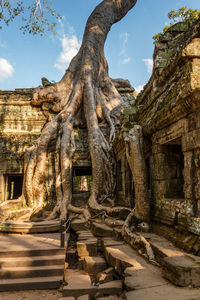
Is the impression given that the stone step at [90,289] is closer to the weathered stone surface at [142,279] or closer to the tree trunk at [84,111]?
the weathered stone surface at [142,279]

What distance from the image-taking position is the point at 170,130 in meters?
3.76

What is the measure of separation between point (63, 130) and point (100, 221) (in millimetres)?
3954

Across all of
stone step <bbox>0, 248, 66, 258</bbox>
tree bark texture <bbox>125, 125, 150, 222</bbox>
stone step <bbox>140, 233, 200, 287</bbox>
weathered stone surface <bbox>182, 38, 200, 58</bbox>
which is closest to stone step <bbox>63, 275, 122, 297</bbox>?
stone step <bbox>140, 233, 200, 287</bbox>

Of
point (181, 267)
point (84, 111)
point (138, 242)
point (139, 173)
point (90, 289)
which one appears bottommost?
point (90, 289)

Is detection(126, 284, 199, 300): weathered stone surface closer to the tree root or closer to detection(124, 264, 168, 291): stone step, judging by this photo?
detection(124, 264, 168, 291): stone step

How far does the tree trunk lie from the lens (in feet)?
25.5

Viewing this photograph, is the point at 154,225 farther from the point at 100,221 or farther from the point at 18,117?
the point at 18,117

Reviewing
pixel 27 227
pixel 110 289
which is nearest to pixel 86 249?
pixel 110 289

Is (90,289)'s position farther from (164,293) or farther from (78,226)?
(78,226)

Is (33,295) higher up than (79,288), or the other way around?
(79,288)

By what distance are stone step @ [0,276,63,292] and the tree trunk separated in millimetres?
2801

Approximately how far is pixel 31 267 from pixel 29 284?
370 millimetres

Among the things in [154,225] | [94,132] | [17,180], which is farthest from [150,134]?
[17,180]

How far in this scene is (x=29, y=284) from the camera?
332cm
